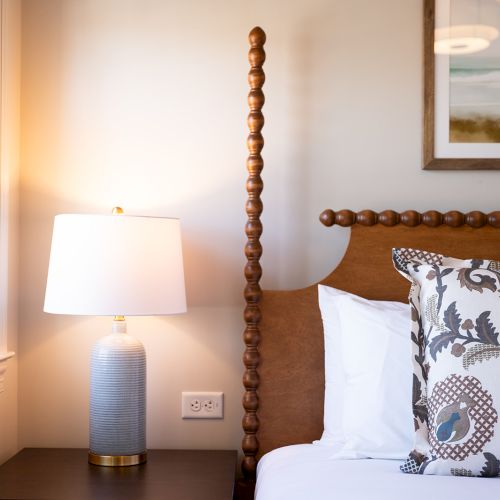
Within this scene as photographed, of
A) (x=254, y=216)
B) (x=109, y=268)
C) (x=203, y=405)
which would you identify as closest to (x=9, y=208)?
(x=109, y=268)

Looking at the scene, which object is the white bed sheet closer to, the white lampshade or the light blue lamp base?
the light blue lamp base

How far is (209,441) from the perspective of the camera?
7.43 ft

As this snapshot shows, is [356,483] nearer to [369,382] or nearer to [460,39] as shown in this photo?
[369,382]

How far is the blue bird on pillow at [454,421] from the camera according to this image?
163 centimetres

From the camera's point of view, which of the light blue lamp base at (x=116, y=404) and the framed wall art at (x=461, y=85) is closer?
the light blue lamp base at (x=116, y=404)

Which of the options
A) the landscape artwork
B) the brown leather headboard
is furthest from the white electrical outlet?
the landscape artwork

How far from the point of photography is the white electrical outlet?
7.40 feet

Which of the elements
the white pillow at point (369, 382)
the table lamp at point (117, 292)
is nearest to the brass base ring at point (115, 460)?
the table lamp at point (117, 292)

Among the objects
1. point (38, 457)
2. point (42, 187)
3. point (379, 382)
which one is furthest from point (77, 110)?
point (379, 382)

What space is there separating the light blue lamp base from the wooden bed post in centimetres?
33

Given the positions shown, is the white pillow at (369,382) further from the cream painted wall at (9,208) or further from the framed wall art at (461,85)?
the cream painted wall at (9,208)

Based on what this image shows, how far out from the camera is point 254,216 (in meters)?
2.16

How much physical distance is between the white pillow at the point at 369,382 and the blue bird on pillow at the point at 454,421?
0.16 m

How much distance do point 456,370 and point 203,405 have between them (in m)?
0.88
